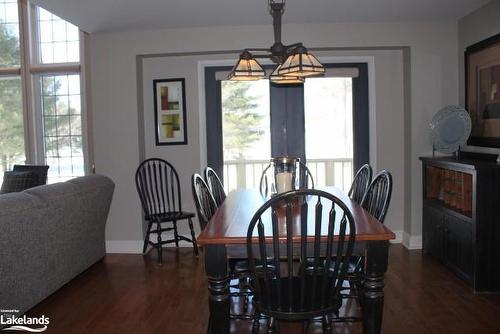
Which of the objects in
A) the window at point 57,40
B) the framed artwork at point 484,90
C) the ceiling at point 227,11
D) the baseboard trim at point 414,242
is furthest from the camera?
the window at point 57,40

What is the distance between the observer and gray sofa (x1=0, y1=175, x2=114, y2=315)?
2762 millimetres

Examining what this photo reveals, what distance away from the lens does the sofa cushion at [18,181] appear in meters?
4.89

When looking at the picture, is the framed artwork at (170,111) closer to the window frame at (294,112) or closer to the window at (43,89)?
the window frame at (294,112)

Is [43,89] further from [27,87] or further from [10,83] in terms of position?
[10,83]

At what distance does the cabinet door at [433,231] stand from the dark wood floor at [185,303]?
0.43 ft

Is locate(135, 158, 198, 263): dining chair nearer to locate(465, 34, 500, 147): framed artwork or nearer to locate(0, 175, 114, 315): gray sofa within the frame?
locate(0, 175, 114, 315): gray sofa

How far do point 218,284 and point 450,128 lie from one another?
2.93 m

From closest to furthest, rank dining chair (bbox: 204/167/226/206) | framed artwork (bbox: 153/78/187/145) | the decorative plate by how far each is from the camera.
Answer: dining chair (bbox: 204/167/226/206), the decorative plate, framed artwork (bbox: 153/78/187/145)

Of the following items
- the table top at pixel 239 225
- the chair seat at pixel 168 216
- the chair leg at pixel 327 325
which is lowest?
the chair leg at pixel 327 325

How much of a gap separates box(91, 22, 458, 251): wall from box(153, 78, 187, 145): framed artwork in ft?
0.46

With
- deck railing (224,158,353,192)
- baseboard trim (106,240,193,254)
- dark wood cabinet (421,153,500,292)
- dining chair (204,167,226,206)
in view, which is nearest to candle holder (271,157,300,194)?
dining chair (204,167,226,206)

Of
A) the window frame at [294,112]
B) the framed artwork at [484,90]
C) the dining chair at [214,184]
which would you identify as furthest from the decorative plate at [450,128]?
the dining chair at [214,184]

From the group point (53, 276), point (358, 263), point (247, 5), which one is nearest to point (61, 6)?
point (247, 5)

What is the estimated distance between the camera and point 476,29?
13.6 feet
